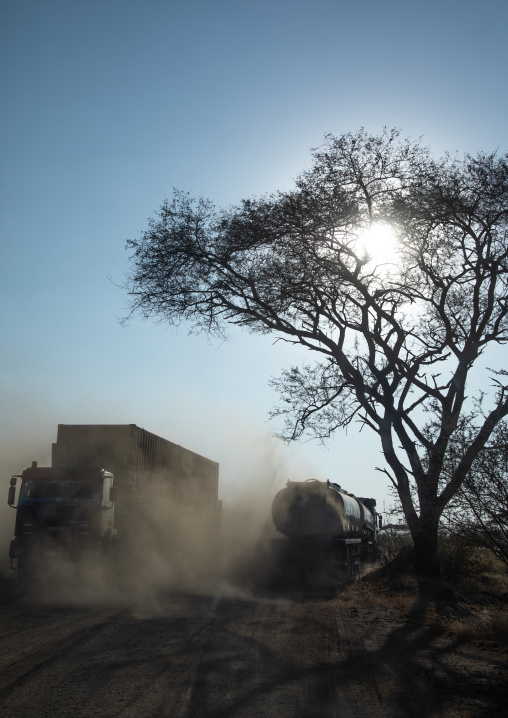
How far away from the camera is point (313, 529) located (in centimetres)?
2012

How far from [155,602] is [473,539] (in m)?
7.16

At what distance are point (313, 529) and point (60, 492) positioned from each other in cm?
784

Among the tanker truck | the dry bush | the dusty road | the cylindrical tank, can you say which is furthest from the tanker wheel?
the dry bush

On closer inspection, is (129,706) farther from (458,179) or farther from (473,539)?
(458,179)

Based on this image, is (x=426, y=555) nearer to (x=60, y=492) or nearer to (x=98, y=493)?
(x=98, y=493)

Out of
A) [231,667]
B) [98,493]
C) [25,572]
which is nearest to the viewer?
[231,667]

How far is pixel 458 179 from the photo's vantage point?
17.1m

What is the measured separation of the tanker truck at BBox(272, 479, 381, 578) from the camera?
19.7 metres

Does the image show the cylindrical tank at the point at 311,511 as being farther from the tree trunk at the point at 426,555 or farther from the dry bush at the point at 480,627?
the dry bush at the point at 480,627

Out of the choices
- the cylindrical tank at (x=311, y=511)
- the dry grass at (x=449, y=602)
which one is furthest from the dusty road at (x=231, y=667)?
the cylindrical tank at (x=311, y=511)

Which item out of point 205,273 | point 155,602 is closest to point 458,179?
point 205,273

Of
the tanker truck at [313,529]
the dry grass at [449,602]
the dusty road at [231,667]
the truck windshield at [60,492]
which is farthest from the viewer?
the tanker truck at [313,529]

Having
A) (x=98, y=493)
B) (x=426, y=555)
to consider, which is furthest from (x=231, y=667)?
(x=426, y=555)

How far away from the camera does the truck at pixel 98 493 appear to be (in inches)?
668
